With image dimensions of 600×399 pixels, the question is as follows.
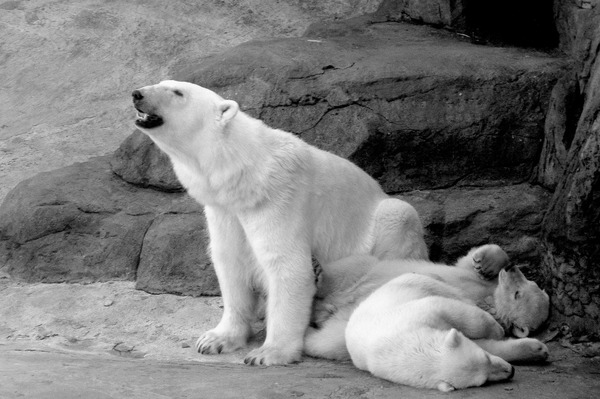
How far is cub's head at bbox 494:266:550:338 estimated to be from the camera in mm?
5676

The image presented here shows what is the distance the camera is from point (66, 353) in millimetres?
5797

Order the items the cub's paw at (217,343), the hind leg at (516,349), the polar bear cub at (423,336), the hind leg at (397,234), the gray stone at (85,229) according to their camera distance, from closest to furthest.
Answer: the polar bear cub at (423,336) < the hind leg at (516,349) < the cub's paw at (217,343) < the hind leg at (397,234) < the gray stone at (85,229)

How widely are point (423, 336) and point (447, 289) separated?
90 centimetres

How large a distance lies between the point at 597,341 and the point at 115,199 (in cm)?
407

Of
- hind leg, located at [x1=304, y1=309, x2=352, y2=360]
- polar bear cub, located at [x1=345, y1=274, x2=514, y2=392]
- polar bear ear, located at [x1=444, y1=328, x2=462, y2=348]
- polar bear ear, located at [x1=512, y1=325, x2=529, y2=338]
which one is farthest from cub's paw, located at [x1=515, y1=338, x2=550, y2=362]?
hind leg, located at [x1=304, y1=309, x2=352, y2=360]

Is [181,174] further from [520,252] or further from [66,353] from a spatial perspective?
[520,252]

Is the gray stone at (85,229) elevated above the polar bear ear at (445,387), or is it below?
below

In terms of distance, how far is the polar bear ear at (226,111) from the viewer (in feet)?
18.6

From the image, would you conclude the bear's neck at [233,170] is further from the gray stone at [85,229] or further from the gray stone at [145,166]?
the gray stone at [145,166]

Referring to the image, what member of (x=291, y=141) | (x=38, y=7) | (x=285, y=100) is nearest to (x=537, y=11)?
(x=285, y=100)

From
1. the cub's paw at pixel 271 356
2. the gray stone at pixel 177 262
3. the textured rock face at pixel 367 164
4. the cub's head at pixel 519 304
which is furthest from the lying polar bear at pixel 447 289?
the gray stone at pixel 177 262

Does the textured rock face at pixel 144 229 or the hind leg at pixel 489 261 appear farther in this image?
the textured rock face at pixel 144 229

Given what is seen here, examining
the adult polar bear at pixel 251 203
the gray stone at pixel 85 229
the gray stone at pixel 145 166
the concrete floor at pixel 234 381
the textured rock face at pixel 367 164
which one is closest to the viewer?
the concrete floor at pixel 234 381

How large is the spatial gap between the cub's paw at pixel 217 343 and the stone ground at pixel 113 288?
0.31 feet
